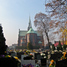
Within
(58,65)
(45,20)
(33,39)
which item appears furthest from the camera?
(33,39)

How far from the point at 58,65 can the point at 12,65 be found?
8.21ft

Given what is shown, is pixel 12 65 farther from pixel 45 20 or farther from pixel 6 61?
pixel 45 20

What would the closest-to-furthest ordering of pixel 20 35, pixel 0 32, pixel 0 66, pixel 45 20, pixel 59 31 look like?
1. pixel 0 66
2. pixel 0 32
3. pixel 59 31
4. pixel 45 20
5. pixel 20 35

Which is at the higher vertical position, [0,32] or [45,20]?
[45,20]

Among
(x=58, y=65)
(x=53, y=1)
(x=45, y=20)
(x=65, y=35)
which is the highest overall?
(x=45, y=20)

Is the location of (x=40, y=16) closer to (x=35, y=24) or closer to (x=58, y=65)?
(x=35, y=24)

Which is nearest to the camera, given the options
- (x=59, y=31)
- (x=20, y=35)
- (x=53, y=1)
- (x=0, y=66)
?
(x=0, y=66)

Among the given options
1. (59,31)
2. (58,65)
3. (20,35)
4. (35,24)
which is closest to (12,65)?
(58,65)

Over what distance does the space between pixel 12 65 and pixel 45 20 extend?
78.8 feet

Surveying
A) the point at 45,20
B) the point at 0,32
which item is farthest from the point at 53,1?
the point at 45,20

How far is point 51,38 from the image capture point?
2930 centimetres

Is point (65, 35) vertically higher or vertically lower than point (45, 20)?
lower

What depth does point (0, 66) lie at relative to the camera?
509 centimetres

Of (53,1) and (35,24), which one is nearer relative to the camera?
(53,1)
